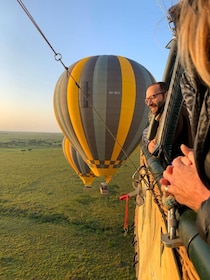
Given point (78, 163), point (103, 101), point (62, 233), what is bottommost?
point (62, 233)

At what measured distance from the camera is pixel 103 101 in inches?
396

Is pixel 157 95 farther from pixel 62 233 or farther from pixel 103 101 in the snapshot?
pixel 62 233

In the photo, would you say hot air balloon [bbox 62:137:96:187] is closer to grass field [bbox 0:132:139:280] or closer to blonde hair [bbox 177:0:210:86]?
grass field [bbox 0:132:139:280]

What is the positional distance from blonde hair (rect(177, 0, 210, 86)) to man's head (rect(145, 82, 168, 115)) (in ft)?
4.38

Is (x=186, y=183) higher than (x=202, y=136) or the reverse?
the reverse

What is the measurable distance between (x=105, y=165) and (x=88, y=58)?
4058 millimetres

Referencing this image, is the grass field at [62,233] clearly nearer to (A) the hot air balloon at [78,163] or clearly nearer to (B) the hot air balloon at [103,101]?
(A) the hot air balloon at [78,163]

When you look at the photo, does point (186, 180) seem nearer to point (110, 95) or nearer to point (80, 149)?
point (110, 95)

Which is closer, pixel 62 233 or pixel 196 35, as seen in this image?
pixel 196 35

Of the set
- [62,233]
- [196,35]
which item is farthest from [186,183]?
[62,233]

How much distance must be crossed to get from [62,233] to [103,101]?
836 centimetres

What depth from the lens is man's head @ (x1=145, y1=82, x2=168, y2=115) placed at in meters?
1.91

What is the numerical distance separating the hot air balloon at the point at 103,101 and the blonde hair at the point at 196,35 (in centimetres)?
920

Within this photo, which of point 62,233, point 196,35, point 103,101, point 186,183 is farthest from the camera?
point 62,233
